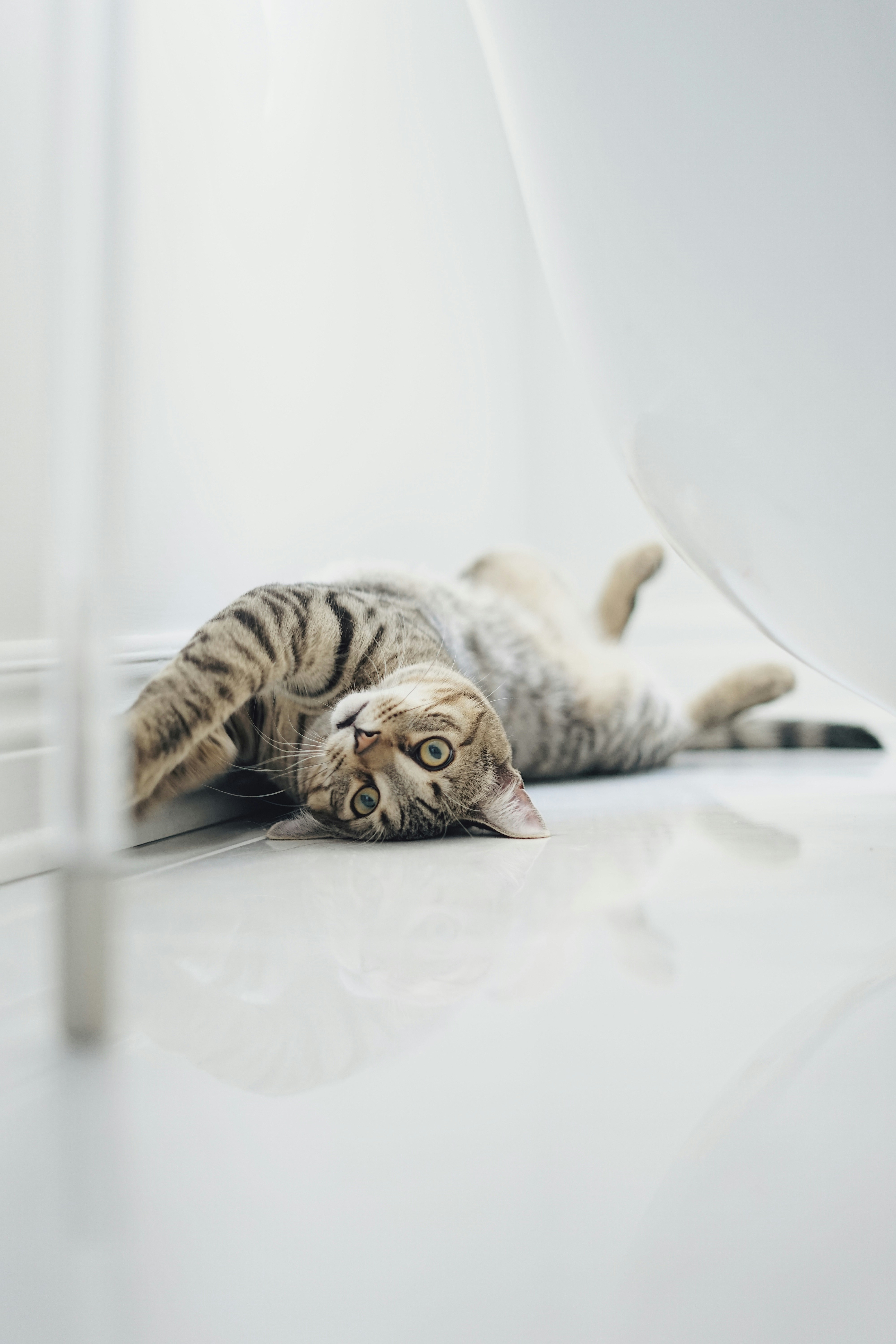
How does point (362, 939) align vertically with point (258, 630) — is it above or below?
below

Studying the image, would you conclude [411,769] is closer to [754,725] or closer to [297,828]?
[297,828]

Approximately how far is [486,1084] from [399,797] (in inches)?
25.4

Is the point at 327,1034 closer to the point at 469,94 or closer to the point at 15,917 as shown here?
the point at 15,917

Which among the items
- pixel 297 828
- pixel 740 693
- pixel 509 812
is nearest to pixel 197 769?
pixel 297 828

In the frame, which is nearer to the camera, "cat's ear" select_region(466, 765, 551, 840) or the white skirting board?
the white skirting board

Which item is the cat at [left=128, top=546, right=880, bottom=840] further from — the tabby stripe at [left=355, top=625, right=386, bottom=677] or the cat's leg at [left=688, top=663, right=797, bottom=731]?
the cat's leg at [left=688, top=663, right=797, bottom=731]

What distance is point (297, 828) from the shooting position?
1.24 m

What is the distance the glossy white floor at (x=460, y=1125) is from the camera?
0.37m

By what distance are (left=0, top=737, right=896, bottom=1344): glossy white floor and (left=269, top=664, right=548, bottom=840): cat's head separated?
0.23 m

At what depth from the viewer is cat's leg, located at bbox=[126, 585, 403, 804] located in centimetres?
103

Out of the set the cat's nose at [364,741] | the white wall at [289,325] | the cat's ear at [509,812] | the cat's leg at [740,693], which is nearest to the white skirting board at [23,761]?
the white wall at [289,325]

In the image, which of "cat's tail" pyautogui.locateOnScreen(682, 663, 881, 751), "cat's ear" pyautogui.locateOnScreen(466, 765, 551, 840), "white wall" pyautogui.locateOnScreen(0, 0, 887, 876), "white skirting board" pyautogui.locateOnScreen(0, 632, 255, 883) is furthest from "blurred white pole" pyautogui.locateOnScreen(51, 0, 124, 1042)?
"cat's tail" pyautogui.locateOnScreen(682, 663, 881, 751)

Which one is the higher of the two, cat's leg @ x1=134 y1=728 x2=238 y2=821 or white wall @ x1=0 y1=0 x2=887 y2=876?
white wall @ x1=0 y1=0 x2=887 y2=876

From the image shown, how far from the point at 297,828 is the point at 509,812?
0.26 metres
